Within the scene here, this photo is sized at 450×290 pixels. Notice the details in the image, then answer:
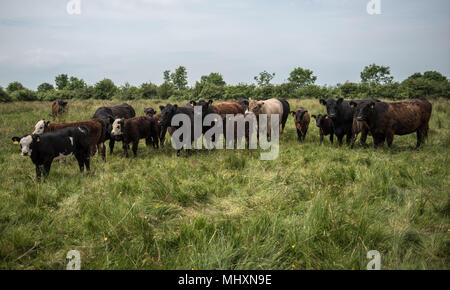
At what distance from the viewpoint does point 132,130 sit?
8539mm

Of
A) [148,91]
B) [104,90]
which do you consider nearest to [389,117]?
[148,91]

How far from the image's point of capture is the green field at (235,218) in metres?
2.93

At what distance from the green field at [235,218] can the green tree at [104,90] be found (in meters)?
44.8

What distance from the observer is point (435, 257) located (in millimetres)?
2840

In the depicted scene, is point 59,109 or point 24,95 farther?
point 24,95

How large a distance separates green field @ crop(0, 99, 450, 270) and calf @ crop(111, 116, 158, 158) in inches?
81.1

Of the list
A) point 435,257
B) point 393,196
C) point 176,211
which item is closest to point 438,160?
point 393,196

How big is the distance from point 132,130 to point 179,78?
62965 millimetres

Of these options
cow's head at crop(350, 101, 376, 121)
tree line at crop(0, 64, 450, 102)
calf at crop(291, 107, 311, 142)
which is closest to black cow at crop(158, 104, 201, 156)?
calf at crop(291, 107, 311, 142)

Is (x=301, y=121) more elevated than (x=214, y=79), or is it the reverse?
(x=214, y=79)

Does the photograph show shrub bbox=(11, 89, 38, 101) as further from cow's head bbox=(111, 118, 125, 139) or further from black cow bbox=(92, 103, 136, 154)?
cow's head bbox=(111, 118, 125, 139)

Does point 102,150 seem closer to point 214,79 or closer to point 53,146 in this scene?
point 53,146

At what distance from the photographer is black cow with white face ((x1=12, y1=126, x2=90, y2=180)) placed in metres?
5.43
